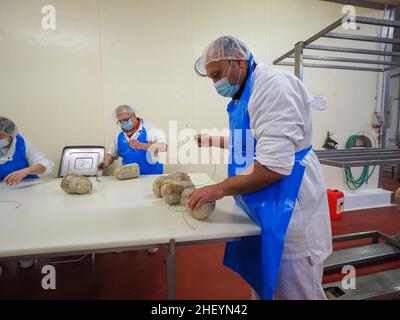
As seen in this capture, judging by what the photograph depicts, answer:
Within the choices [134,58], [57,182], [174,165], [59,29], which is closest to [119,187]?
[57,182]

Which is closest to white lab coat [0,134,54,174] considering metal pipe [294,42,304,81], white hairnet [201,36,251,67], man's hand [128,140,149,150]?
man's hand [128,140,149,150]

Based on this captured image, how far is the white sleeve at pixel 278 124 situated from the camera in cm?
75

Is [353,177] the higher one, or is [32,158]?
[32,158]

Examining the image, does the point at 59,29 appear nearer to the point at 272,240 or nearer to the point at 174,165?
the point at 174,165

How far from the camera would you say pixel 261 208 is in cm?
85

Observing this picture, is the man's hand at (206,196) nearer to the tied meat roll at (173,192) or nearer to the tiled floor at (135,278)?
the tied meat roll at (173,192)

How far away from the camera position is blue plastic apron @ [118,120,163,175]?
2.17 meters

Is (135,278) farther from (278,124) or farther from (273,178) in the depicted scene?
(278,124)

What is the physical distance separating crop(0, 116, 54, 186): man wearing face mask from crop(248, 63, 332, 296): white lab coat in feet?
5.46

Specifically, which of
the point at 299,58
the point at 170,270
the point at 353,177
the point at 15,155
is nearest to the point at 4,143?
the point at 15,155

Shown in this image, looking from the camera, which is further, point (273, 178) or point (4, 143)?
point (4, 143)

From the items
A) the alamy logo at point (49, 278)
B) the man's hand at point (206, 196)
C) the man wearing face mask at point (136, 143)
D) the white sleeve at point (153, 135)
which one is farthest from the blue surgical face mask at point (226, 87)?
the alamy logo at point (49, 278)

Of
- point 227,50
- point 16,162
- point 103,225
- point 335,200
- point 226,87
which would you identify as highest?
point 227,50

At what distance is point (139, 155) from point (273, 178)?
162 centimetres
